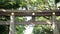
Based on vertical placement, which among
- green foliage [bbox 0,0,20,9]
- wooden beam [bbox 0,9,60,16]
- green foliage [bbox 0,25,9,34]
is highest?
green foliage [bbox 0,0,20,9]

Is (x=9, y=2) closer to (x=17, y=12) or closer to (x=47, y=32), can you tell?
(x=17, y=12)

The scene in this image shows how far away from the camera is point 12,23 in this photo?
6852 millimetres

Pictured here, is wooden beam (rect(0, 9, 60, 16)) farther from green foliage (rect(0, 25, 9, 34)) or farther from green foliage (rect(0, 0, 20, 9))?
green foliage (rect(0, 25, 9, 34))

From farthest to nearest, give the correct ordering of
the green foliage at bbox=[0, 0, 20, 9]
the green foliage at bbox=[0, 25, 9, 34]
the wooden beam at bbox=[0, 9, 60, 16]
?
1. the green foliage at bbox=[0, 25, 9, 34]
2. the green foliage at bbox=[0, 0, 20, 9]
3. the wooden beam at bbox=[0, 9, 60, 16]

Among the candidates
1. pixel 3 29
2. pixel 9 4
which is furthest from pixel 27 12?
pixel 3 29

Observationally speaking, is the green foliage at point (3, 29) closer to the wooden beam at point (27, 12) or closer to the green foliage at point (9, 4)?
the green foliage at point (9, 4)

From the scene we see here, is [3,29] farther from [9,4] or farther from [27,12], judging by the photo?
[27,12]

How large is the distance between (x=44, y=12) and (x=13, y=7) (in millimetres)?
1965

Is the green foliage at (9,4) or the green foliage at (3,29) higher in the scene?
the green foliage at (9,4)

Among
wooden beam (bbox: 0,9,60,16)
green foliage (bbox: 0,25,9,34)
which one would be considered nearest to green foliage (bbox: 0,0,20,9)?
wooden beam (bbox: 0,9,60,16)

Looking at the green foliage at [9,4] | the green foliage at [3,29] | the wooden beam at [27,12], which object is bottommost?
the green foliage at [3,29]

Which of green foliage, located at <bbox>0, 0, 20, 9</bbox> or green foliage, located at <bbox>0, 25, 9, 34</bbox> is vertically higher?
green foliage, located at <bbox>0, 0, 20, 9</bbox>

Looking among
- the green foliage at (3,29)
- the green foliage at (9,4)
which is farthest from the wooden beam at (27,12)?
the green foliage at (3,29)

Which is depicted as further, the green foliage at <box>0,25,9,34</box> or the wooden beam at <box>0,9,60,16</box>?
the green foliage at <box>0,25,9,34</box>
